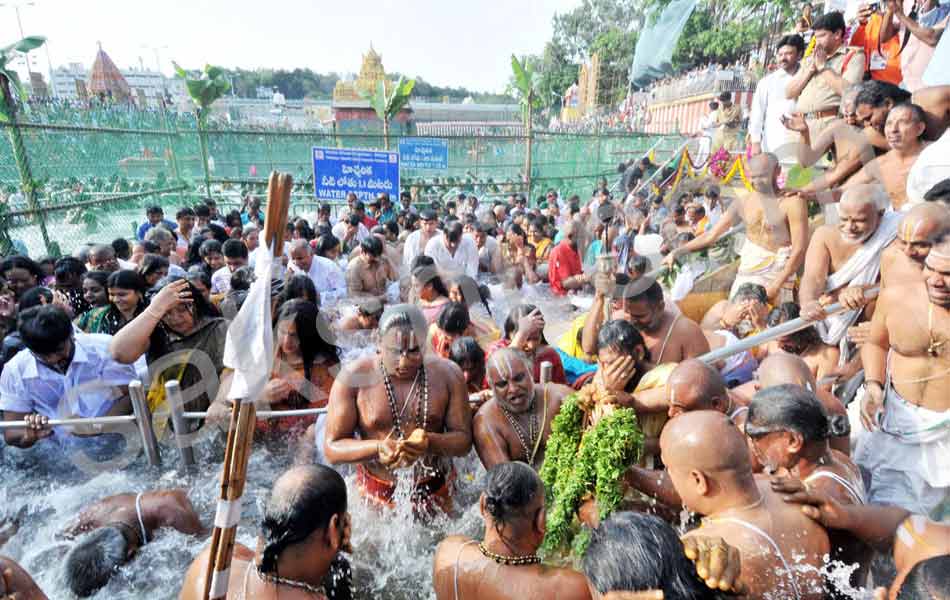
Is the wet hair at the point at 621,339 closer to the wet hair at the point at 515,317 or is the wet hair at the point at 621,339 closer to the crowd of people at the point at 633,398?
the crowd of people at the point at 633,398

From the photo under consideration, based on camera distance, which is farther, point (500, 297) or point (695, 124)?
point (695, 124)

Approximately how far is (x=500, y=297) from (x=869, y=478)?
6.58 meters

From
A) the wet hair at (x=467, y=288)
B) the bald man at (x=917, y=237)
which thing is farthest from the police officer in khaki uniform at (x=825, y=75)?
the wet hair at (x=467, y=288)

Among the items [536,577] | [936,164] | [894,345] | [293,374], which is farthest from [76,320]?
[936,164]

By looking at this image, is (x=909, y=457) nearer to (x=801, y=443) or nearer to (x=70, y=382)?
(x=801, y=443)

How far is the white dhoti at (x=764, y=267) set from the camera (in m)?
5.00

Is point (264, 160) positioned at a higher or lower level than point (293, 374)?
higher

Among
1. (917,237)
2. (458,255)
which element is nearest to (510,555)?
(917,237)

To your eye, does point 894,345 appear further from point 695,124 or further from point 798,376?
point 695,124

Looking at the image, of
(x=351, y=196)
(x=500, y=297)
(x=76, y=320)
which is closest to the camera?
(x=76, y=320)

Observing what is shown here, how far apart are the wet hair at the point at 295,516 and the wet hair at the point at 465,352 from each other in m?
1.96

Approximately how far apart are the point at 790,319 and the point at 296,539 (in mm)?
3701

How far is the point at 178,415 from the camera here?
3.58 m

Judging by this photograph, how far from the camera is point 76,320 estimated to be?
4.76 meters
